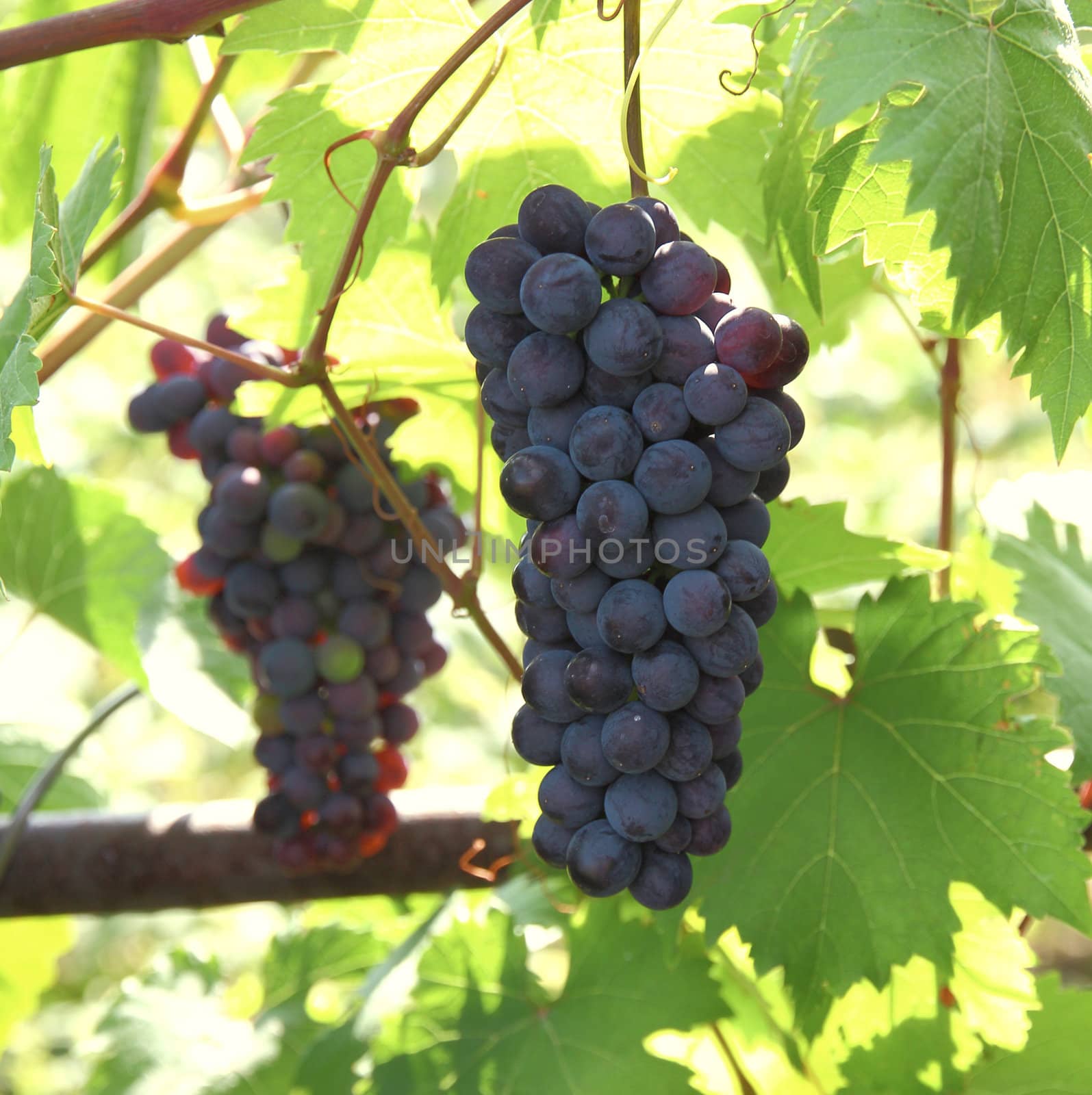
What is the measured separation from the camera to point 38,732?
4.78ft

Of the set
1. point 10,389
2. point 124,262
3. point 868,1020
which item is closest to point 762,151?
point 10,389

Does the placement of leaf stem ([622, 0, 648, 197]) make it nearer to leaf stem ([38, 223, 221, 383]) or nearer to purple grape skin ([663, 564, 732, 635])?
purple grape skin ([663, 564, 732, 635])

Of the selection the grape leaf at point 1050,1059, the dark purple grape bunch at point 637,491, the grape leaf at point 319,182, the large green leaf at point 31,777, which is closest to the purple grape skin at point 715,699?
the dark purple grape bunch at point 637,491

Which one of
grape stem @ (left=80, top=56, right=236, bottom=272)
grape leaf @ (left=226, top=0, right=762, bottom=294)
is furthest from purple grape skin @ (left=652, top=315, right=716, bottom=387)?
grape stem @ (left=80, top=56, right=236, bottom=272)

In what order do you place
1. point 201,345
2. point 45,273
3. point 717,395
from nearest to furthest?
point 717,395, point 45,273, point 201,345

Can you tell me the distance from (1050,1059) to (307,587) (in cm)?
76

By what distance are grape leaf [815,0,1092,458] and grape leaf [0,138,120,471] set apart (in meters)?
0.46

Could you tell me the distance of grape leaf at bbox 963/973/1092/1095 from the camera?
920mm

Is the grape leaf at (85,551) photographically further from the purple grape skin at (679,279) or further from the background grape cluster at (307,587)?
the purple grape skin at (679,279)

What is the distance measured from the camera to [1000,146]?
641 mm

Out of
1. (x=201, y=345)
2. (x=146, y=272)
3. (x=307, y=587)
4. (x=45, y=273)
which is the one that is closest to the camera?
(x=45, y=273)

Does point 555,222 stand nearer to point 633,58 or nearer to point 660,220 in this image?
point 660,220

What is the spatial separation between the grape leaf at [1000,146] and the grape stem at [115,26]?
0.38m

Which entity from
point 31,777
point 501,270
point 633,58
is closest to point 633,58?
point 633,58
